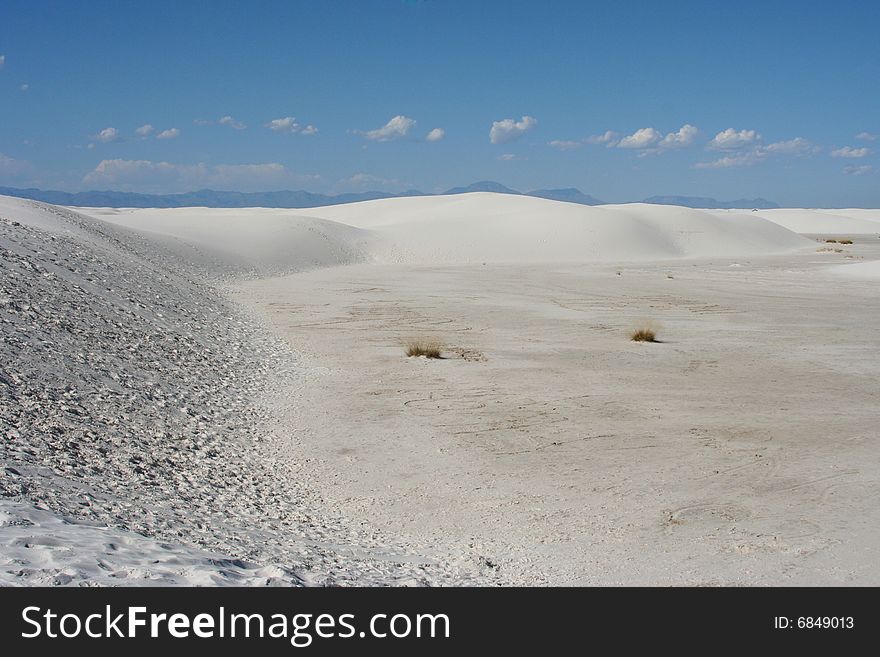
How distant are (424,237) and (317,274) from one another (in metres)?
16.4

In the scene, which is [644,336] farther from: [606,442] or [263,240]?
[263,240]

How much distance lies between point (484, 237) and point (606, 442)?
4308 centimetres

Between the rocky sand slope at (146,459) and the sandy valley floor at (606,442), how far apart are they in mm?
615

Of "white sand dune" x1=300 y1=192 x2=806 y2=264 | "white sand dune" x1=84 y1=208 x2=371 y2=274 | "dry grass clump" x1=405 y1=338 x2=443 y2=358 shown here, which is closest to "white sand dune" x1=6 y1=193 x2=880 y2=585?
"dry grass clump" x1=405 y1=338 x2=443 y2=358

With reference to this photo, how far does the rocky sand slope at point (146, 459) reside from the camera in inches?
199

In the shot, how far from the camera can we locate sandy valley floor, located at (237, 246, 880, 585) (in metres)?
6.38

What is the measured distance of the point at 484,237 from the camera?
51.8m

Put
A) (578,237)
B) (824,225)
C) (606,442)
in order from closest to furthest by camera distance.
A: (606,442) → (578,237) → (824,225)

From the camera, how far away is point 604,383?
12.6 m

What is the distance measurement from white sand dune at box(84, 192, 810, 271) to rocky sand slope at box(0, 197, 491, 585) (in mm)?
21701

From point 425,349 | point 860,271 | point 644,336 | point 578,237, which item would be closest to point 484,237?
point 578,237

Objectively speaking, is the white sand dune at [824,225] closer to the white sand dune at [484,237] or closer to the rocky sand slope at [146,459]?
the white sand dune at [484,237]
